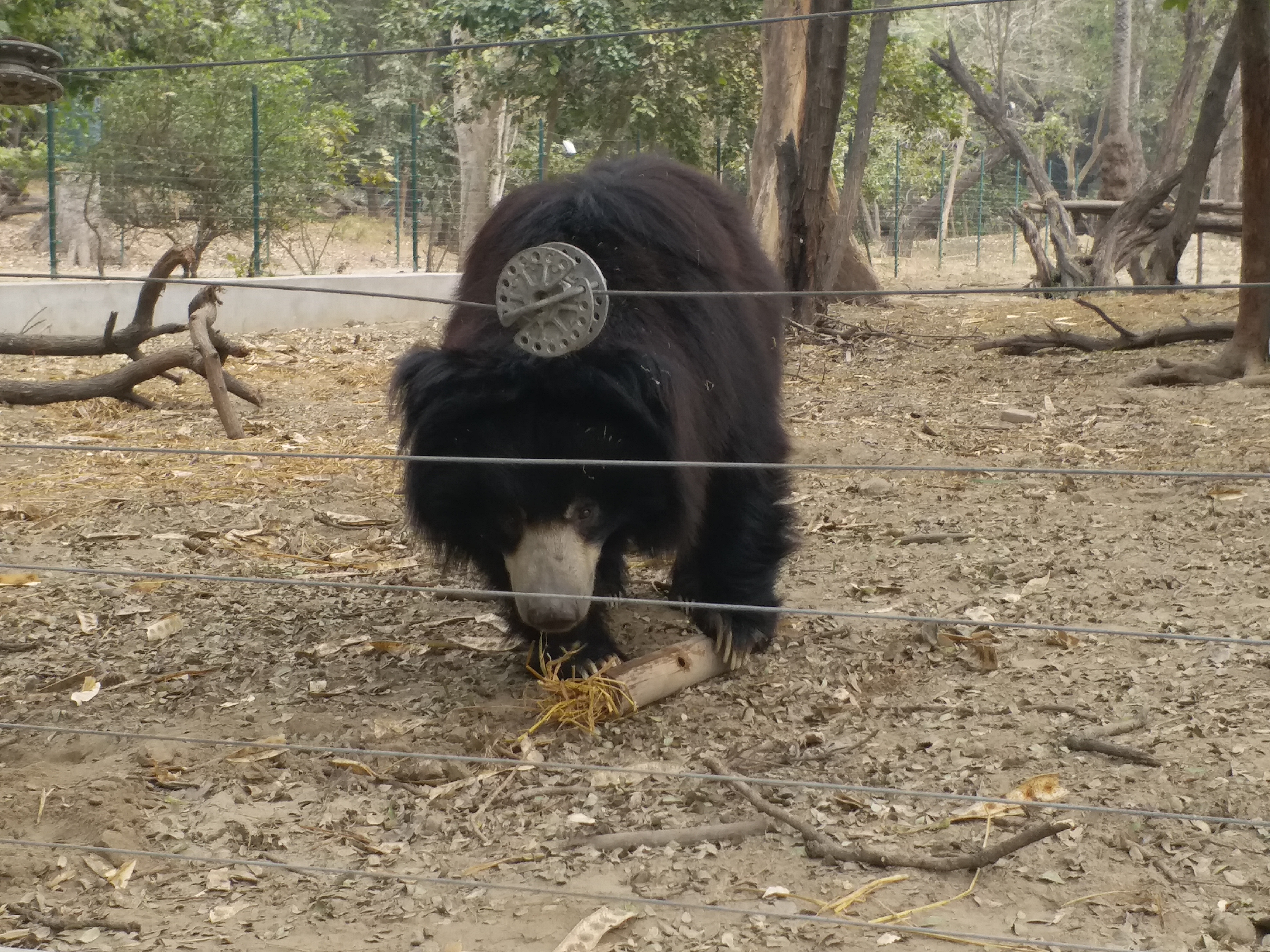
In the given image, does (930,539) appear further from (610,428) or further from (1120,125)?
(1120,125)

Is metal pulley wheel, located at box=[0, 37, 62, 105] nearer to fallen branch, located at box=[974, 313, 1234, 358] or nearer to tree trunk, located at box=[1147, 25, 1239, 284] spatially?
tree trunk, located at box=[1147, 25, 1239, 284]

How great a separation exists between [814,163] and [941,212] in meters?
12.1

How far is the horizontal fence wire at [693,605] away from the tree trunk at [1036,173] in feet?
27.6

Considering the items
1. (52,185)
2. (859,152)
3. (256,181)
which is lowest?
(52,185)

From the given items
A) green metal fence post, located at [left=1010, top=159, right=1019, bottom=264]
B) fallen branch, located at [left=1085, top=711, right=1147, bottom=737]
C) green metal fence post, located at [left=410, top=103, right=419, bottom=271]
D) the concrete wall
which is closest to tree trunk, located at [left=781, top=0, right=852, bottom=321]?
the concrete wall

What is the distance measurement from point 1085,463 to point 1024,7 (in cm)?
2977

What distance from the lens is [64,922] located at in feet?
7.22

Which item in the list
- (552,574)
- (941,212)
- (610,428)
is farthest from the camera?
(941,212)

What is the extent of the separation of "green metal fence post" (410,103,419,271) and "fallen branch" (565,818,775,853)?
32.5 ft

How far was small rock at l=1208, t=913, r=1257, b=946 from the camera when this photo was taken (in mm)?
2016

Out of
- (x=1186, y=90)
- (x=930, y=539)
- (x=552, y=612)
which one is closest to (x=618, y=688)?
(x=552, y=612)

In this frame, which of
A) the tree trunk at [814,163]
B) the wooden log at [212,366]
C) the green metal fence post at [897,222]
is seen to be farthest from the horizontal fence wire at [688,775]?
the green metal fence post at [897,222]

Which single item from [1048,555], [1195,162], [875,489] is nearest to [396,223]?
[1195,162]

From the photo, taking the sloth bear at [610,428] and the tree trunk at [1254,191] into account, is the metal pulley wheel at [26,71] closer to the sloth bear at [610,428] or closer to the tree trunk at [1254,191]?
the sloth bear at [610,428]
